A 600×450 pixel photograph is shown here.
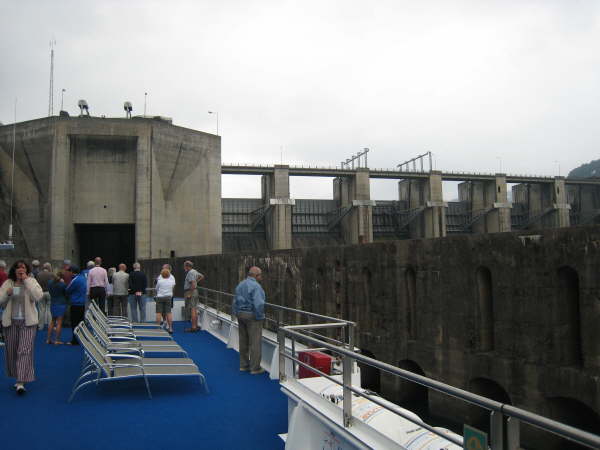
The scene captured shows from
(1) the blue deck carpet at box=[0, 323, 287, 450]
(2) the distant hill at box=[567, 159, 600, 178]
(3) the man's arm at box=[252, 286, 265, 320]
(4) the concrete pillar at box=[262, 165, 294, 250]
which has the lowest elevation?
(1) the blue deck carpet at box=[0, 323, 287, 450]

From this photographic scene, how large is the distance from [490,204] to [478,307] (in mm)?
46170

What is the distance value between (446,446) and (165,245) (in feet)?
100

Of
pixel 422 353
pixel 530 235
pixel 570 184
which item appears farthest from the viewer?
pixel 570 184

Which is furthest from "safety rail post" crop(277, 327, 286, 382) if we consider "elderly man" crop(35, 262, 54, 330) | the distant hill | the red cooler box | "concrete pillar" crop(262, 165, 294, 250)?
the distant hill

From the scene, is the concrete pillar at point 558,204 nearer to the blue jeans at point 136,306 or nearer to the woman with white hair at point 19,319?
the blue jeans at point 136,306

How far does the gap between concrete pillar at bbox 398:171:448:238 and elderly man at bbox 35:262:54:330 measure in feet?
128

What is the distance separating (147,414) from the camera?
18.0 feet

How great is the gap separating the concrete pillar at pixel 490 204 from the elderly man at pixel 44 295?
1738 inches

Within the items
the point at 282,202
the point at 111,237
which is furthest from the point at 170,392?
the point at 282,202

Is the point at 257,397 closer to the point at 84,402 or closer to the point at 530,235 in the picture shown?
the point at 84,402

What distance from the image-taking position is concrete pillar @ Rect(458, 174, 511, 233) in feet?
166

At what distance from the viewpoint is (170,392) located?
20.7 ft

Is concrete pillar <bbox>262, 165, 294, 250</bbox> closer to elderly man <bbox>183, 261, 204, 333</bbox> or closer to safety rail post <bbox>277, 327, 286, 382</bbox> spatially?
elderly man <bbox>183, 261, 204, 333</bbox>

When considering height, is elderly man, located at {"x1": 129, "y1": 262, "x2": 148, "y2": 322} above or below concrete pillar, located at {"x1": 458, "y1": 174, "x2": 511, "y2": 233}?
below
